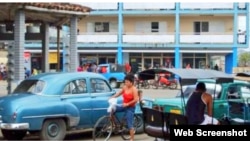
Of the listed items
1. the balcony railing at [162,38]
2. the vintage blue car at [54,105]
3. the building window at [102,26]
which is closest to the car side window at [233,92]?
the vintage blue car at [54,105]

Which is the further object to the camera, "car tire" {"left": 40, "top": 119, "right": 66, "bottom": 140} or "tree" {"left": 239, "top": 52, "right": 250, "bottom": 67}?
"tree" {"left": 239, "top": 52, "right": 250, "bottom": 67}

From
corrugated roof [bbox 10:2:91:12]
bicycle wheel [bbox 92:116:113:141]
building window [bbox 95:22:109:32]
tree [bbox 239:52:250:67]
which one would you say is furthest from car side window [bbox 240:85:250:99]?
tree [bbox 239:52:250:67]

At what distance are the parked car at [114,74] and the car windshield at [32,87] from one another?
21.9m

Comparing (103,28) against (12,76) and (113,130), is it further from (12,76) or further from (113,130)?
(113,130)

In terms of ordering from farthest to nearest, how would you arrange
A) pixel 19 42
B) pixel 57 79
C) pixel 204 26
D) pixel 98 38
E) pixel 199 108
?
pixel 204 26
pixel 98 38
pixel 19 42
pixel 57 79
pixel 199 108

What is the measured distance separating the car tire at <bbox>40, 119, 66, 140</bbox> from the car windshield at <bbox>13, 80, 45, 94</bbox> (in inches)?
31.0

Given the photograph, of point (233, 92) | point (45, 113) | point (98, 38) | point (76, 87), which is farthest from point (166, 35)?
point (45, 113)

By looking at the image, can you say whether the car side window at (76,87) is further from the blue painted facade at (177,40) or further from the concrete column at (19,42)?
the blue painted facade at (177,40)

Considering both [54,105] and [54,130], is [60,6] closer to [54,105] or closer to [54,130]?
[54,105]

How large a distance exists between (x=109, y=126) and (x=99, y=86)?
1345 millimetres

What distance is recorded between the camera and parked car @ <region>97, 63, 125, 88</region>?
3416cm

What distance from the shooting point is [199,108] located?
356 inches

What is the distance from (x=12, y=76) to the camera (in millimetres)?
16641

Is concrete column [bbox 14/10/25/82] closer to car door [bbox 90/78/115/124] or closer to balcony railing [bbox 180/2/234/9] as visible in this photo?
car door [bbox 90/78/115/124]
